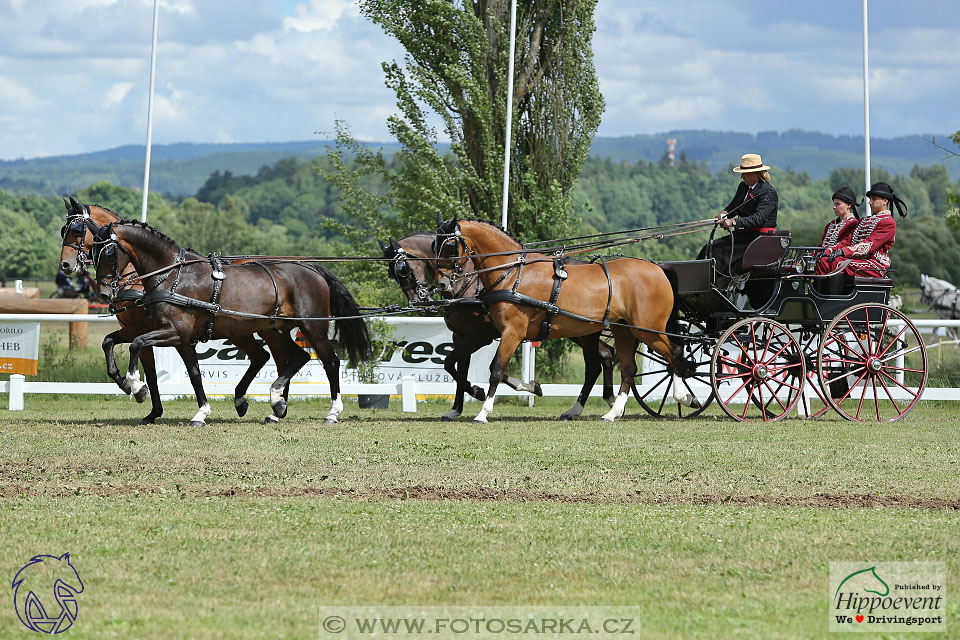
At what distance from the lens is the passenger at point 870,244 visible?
12.0 m

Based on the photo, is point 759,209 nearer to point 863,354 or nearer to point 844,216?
point 844,216

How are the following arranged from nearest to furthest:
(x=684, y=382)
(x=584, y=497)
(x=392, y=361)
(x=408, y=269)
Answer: (x=584, y=497)
(x=408, y=269)
(x=684, y=382)
(x=392, y=361)

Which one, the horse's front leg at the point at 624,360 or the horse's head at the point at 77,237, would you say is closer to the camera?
the horse's head at the point at 77,237

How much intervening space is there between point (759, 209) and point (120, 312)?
672 cm

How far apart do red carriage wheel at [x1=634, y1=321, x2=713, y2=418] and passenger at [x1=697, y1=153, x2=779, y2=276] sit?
0.95 metres

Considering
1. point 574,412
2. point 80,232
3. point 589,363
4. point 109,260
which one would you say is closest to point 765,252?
point 589,363

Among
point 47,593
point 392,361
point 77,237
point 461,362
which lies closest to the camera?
point 47,593

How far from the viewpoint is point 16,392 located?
1380 centimetres

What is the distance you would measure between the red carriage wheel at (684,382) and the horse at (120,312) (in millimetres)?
4145

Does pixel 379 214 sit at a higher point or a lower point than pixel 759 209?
higher

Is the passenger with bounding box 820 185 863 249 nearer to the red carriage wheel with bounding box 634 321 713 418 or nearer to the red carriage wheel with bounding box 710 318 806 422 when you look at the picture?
the red carriage wheel with bounding box 710 318 806 422

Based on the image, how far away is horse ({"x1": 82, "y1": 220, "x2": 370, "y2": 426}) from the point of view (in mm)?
11250

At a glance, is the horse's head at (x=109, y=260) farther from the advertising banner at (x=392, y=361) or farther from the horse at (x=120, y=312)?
the advertising banner at (x=392, y=361)

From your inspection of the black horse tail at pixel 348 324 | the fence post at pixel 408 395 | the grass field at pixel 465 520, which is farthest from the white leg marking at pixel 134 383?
the fence post at pixel 408 395
